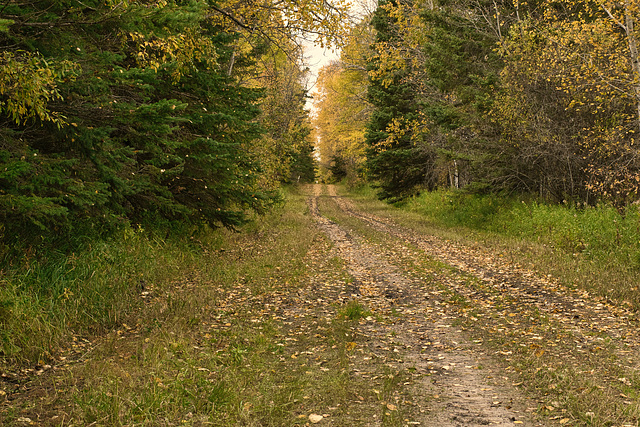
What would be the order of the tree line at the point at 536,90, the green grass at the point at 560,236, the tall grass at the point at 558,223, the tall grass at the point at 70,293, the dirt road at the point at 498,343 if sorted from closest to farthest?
Answer: 1. the dirt road at the point at 498,343
2. the tall grass at the point at 70,293
3. the green grass at the point at 560,236
4. the tall grass at the point at 558,223
5. the tree line at the point at 536,90

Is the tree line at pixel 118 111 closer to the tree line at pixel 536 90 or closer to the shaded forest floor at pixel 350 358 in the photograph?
the shaded forest floor at pixel 350 358

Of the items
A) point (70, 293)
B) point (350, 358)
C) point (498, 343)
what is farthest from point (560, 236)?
point (70, 293)

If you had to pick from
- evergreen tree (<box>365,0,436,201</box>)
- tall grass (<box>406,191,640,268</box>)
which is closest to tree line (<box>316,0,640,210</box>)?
tall grass (<box>406,191,640,268</box>)

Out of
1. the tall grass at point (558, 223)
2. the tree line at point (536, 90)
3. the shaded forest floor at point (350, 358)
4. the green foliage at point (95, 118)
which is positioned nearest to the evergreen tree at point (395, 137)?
the tree line at point (536, 90)

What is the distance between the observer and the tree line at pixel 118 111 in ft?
18.1

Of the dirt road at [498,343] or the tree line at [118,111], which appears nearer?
the dirt road at [498,343]

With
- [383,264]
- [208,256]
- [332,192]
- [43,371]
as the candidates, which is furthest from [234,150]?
[332,192]

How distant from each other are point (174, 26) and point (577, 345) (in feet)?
21.6

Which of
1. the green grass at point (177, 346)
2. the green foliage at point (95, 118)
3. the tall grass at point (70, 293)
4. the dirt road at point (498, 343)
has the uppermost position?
the green foliage at point (95, 118)

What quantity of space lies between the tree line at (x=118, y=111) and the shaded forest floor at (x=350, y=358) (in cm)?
188

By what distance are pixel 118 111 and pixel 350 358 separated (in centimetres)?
492

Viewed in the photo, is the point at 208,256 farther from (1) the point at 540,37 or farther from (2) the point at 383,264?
(1) the point at 540,37

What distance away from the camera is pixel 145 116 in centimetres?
748

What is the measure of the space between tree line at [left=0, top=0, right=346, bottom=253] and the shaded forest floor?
1.88 meters
